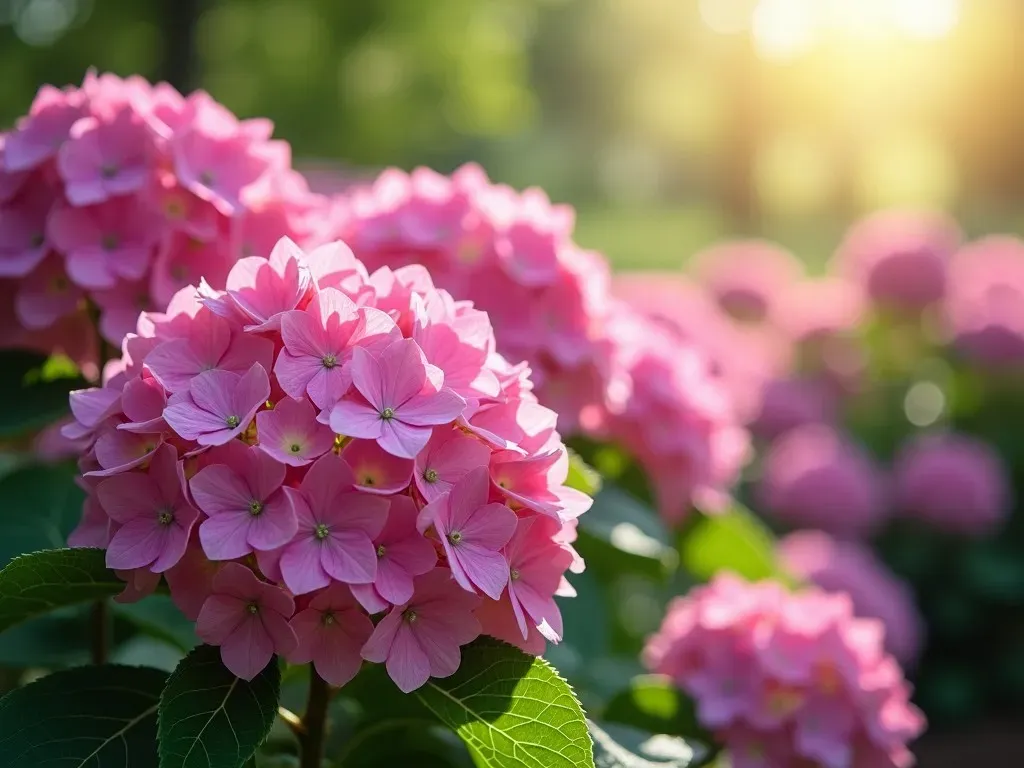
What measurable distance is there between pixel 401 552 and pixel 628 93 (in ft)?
129

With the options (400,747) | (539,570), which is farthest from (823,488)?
(539,570)

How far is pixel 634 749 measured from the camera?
1207 millimetres

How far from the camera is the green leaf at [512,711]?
960mm

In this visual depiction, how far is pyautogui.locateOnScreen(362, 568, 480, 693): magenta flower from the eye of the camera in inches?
36.7

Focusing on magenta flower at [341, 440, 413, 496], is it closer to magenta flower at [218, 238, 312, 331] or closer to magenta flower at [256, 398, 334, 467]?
magenta flower at [256, 398, 334, 467]

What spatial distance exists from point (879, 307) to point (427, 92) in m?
9.49

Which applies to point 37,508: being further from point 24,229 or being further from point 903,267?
point 903,267

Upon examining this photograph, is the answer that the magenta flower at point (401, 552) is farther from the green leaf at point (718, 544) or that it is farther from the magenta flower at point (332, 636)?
the green leaf at point (718, 544)

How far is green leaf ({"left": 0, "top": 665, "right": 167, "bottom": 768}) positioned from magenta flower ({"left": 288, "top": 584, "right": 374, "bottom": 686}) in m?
0.20

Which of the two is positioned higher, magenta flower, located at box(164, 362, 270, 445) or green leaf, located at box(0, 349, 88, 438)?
magenta flower, located at box(164, 362, 270, 445)

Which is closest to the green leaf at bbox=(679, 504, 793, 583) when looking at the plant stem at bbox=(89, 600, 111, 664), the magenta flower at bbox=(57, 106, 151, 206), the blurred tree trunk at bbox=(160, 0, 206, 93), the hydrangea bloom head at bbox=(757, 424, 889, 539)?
the plant stem at bbox=(89, 600, 111, 664)

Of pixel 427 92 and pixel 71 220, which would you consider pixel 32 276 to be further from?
pixel 427 92

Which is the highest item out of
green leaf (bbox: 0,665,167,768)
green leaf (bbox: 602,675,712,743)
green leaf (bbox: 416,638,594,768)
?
green leaf (bbox: 416,638,594,768)

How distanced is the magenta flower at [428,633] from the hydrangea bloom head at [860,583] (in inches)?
82.3
